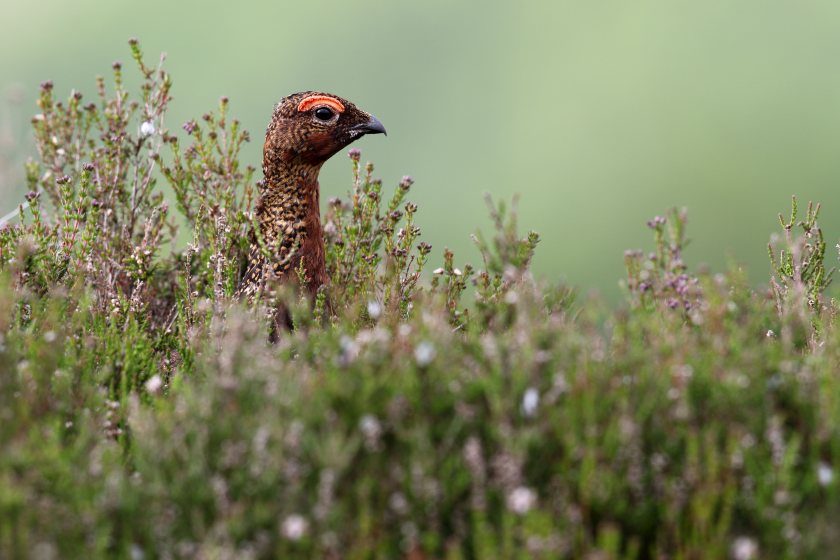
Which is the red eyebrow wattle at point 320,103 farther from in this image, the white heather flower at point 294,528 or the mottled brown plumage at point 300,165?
the white heather flower at point 294,528

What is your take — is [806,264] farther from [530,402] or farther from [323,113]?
[530,402]

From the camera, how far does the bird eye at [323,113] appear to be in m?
5.35

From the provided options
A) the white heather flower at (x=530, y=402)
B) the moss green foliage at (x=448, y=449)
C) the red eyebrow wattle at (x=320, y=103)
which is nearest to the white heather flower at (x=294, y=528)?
the moss green foliage at (x=448, y=449)

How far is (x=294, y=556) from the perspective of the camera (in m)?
2.56

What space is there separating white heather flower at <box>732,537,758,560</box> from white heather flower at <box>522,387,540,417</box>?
65cm

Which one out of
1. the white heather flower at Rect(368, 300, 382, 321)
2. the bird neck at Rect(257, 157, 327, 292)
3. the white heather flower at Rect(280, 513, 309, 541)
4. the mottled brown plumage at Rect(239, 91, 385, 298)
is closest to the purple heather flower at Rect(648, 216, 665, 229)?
the white heather flower at Rect(368, 300, 382, 321)

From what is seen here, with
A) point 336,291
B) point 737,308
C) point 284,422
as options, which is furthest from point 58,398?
point 737,308

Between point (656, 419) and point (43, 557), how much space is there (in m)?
1.77

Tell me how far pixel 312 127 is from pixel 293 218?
1.76 ft

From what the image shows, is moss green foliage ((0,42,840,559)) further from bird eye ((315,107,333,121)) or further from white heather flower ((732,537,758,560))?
bird eye ((315,107,333,121))

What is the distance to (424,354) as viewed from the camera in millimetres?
2885

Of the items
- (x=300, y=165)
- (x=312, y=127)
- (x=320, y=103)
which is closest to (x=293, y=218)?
(x=300, y=165)

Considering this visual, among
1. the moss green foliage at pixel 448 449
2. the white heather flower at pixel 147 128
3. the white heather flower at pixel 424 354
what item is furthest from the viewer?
the white heather flower at pixel 147 128

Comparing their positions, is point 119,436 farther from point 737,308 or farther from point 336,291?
A: point 737,308
